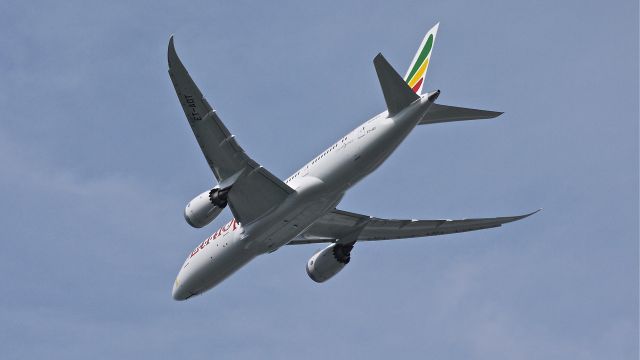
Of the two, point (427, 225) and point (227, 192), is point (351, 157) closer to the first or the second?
point (227, 192)

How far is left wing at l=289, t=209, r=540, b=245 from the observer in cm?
5566

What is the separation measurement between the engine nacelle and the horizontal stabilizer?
10790 mm

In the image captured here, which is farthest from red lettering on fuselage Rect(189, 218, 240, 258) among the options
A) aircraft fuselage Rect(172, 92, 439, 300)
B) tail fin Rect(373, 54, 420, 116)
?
tail fin Rect(373, 54, 420, 116)

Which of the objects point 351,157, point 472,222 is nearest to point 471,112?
point 351,157

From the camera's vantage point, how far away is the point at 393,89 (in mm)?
46188

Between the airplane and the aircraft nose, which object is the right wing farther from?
the aircraft nose

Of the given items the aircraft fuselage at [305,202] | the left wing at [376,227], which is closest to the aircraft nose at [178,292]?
the aircraft fuselage at [305,202]

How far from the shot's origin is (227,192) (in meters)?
49.2

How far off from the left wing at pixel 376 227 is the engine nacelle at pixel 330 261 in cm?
43

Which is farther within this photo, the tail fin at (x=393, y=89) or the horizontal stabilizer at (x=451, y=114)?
the horizontal stabilizer at (x=451, y=114)

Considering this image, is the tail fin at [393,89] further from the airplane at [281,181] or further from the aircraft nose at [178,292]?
the aircraft nose at [178,292]

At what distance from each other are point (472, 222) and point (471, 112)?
398 inches

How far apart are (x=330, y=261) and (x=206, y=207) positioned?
934cm

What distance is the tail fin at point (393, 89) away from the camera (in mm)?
44847
